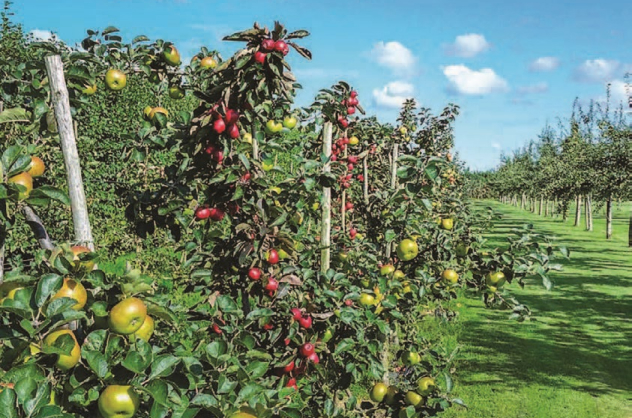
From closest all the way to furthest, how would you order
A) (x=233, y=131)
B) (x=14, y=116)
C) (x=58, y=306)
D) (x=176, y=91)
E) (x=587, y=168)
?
(x=58, y=306) → (x=14, y=116) → (x=233, y=131) → (x=176, y=91) → (x=587, y=168)

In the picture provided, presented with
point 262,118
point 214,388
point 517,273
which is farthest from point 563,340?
point 214,388

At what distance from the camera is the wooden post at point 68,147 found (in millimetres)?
1595

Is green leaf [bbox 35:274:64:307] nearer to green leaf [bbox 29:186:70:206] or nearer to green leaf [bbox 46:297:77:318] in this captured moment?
green leaf [bbox 46:297:77:318]

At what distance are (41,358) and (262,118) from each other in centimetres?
176

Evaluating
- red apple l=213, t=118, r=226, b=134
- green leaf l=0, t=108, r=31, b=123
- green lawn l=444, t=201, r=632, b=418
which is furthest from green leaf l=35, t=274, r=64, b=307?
green lawn l=444, t=201, r=632, b=418

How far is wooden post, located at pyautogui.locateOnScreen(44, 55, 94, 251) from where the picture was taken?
1595 millimetres

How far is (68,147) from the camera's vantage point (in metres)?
1.62

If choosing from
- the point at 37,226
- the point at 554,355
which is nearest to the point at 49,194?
the point at 37,226

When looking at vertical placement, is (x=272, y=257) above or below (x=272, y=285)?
above

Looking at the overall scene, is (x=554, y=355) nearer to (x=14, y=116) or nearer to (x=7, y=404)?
(x=14, y=116)

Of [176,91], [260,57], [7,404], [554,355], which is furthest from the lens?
[554,355]

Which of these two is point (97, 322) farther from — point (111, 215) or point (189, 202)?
point (111, 215)

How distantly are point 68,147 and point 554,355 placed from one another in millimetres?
7490

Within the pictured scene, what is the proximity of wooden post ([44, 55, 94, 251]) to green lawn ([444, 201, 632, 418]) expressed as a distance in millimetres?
3339
